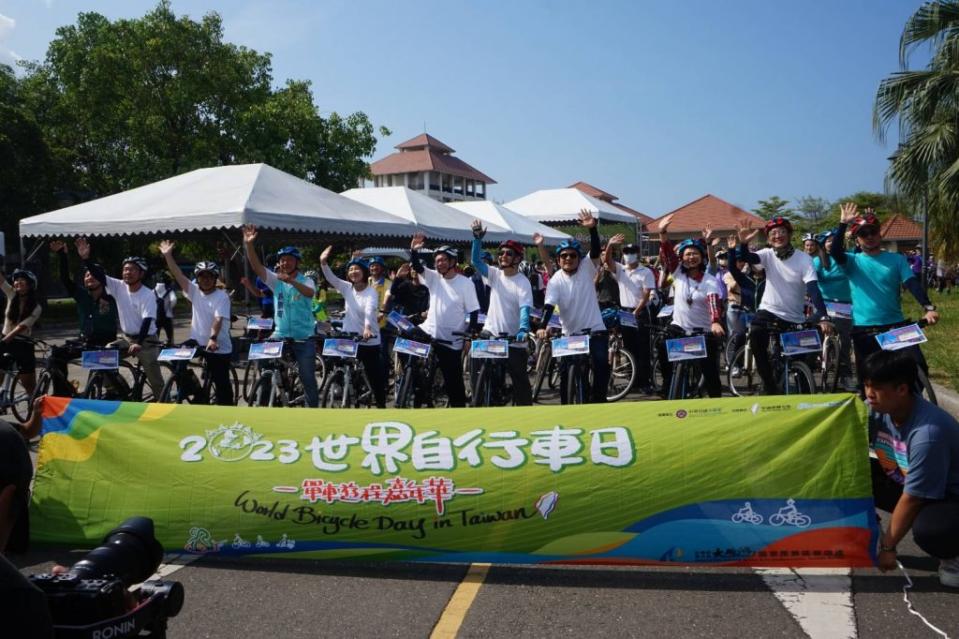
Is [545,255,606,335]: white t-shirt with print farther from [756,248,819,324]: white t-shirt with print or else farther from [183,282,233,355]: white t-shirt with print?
[183,282,233,355]: white t-shirt with print

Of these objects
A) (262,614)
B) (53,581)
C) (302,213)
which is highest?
(302,213)

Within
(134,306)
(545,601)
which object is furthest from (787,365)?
(134,306)

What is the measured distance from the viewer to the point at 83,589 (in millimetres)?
1873

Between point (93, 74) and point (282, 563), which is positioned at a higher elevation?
point (93, 74)

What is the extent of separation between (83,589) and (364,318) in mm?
6878

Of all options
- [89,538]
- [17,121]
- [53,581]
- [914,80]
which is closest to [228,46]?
[17,121]

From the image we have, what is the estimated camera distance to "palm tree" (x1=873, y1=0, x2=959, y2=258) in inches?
585

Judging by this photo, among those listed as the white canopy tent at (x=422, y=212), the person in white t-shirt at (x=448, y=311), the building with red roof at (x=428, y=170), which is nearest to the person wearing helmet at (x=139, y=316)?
the person in white t-shirt at (x=448, y=311)

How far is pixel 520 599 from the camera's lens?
3975 mm

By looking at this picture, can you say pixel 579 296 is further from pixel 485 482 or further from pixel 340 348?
pixel 485 482

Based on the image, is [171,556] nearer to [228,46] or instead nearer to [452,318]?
[452,318]

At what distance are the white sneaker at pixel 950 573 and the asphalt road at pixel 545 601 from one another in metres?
0.05

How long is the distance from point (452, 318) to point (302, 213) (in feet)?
21.4

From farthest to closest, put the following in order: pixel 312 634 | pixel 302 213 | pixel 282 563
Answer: pixel 302 213
pixel 282 563
pixel 312 634
